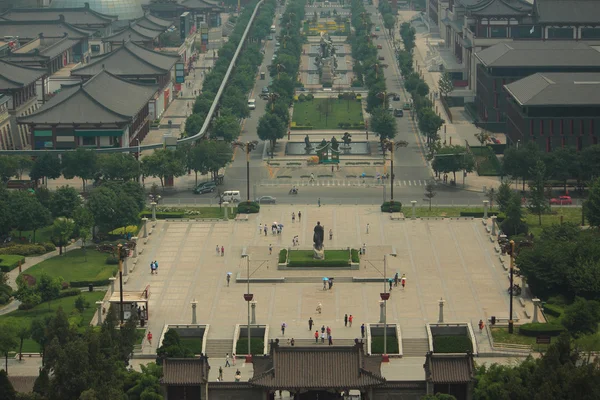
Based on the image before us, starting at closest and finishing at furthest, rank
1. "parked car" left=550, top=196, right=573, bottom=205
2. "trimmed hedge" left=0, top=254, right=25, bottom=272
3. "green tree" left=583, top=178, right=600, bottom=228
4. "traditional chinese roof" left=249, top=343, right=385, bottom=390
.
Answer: "traditional chinese roof" left=249, top=343, right=385, bottom=390 → "trimmed hedge" left=0, top=254, right=25, bottom=272 → "green tree" left=583, top=178, right=600, bottom=228 → "parked car" left=550, top=196, right=573, bottom=205

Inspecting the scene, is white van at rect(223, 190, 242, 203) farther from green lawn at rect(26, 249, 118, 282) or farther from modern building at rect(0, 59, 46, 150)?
modern building at rect(0, 59, 46, 150)

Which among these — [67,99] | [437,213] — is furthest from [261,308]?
[67,99]

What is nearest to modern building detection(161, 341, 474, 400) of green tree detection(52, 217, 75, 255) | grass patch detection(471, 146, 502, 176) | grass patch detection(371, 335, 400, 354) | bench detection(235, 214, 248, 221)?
grass patch detection(371, 335, 400, 354)

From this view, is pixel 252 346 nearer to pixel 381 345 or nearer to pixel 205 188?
pixel 381 345

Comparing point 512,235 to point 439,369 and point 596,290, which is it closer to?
point 596,290

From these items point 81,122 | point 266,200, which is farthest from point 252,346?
point 81,122

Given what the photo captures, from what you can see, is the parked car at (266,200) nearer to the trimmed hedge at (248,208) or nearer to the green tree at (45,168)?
the trimmed hedge at (248,208)
